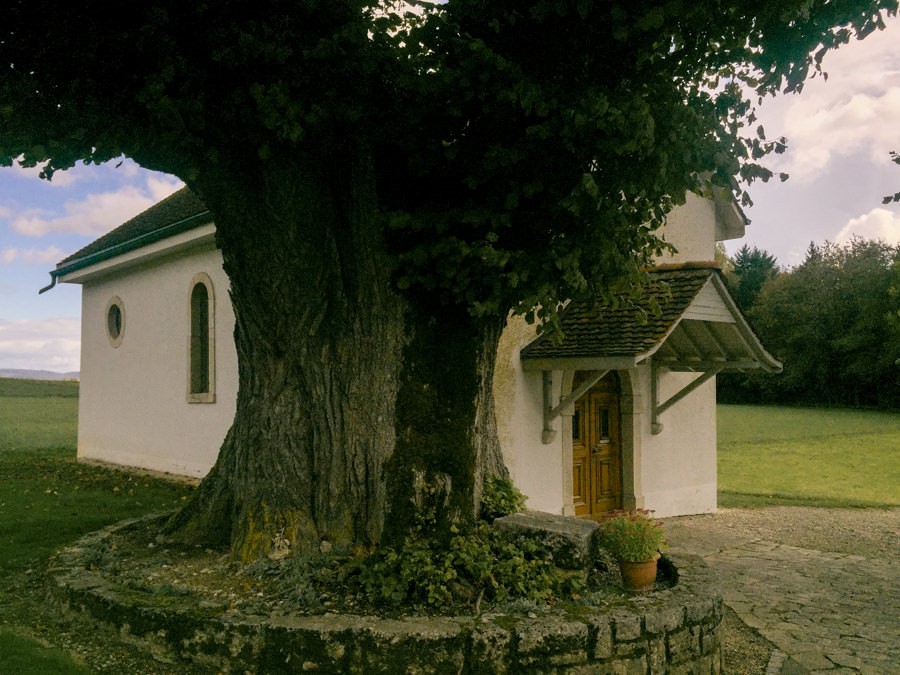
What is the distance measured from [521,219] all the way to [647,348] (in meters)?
4.40

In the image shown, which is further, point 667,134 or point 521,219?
point 521,219

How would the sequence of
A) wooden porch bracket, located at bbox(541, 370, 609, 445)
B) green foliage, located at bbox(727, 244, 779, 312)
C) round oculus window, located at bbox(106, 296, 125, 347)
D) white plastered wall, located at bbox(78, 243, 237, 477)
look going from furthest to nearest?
1. green foliage, located at bbox(727, 244, 779, 312)
2. round oculus window, located at bbox(106, 296, 125, 347)
3. white plastered wall, located at bbox(78, 243, 237, 477)
4. wooden porch bracket, located at bbox(541, 370, 609, 445)

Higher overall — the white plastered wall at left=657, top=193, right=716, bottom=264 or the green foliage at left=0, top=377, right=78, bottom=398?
the white plastered wall at left=657, top=193, right=716, bottom=264

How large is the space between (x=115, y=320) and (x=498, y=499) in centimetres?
1237

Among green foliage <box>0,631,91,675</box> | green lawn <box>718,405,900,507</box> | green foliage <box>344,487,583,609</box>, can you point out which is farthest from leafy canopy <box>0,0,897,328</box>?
green lawn <box>718,405,900,507</box>

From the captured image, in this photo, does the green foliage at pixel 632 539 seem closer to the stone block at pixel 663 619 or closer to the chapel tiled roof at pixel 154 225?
the stone block at pixel 663 619

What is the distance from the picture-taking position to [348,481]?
620 centimetres

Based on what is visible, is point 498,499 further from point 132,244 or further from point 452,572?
point 132,244

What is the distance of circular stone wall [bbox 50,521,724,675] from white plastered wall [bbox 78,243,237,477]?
7.48 metres

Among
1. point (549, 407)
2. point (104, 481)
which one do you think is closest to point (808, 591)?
point (549, 407)

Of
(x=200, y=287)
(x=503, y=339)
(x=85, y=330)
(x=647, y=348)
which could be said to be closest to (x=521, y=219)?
(x=647, y=348)

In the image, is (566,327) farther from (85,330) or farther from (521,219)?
(85,330)

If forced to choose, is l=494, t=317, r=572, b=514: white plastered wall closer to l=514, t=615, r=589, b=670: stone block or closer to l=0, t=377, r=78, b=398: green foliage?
l=514, t=615, r=589, b=670: stone block

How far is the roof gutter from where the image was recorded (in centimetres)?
1234
